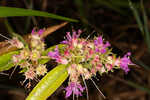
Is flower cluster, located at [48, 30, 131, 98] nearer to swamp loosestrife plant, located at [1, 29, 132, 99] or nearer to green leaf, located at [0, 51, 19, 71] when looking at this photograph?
swamp loosestrife plant, located at [1, 29, 132, 99]

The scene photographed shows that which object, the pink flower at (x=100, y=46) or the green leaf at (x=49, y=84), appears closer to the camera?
the green leaf at (x=49, y=84)

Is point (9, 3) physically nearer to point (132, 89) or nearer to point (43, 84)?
point (43, 84)

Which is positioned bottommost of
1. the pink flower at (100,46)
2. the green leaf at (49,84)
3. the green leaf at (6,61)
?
the green leaf at (49,84)

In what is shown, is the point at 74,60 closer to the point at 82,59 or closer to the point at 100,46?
the point at 82,59

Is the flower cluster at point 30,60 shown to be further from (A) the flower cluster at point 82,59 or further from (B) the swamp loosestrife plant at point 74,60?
(A) the flower cluster at point 82,59

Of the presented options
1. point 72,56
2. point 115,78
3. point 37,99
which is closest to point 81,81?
point 72,56

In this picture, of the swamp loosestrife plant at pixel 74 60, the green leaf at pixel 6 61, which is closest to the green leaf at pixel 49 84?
the swamp loosestrife plant at pixel 74 60
